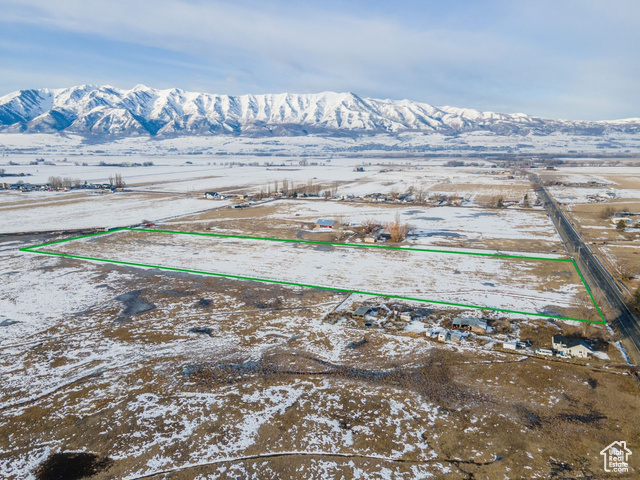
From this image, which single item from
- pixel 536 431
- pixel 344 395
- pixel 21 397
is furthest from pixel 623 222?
pixel 21 397

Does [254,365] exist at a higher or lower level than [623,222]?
lower

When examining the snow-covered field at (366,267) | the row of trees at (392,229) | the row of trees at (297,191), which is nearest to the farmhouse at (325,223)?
the row of trees at (392,229)

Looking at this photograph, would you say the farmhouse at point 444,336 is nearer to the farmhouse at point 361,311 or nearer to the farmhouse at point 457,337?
the farmhouse at point 457,337

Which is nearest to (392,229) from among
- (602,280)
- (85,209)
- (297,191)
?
(602,280)

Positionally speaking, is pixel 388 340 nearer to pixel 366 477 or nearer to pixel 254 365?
pixel 254 365

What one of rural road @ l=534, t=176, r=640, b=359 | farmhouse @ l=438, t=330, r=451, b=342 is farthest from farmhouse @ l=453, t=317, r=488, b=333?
rural road @ l=534, t=176, r=640, b=359

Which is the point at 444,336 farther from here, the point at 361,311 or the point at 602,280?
the point at 602,280

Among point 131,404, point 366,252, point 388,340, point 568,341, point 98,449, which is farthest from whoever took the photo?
point 366,252
